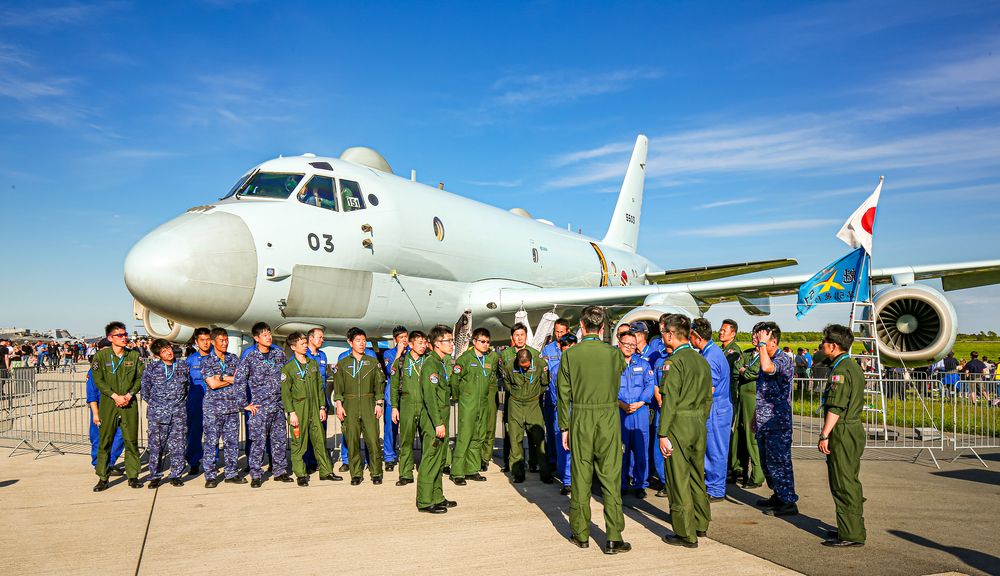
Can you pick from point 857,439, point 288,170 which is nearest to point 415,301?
point 288,170

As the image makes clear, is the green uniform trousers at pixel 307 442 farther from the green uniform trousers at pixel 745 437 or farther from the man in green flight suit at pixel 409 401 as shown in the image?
the green uniform trousers at pixel 745 437

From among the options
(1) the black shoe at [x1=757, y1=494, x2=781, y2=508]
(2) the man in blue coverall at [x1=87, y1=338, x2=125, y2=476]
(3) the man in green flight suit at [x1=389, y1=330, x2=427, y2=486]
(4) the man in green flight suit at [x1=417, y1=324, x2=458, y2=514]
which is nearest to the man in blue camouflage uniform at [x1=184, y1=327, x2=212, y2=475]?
(2) the man in blue coverall at [x1=87, y1=338, x2=125, y2=476]

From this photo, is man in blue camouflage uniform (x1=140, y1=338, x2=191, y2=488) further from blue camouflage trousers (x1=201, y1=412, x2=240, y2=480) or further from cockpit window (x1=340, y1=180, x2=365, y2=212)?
cockpit window (x1=340, y1=180, x2=365, y2=212)

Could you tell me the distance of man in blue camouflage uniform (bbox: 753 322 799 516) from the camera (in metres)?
6.60

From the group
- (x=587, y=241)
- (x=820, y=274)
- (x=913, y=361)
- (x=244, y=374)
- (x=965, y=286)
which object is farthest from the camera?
(x=587, y=241)

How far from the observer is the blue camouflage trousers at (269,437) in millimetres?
7895

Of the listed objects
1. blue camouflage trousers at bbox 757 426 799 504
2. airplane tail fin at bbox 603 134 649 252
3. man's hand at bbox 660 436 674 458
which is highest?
airplane tail fin at bbox 603 134 649 252

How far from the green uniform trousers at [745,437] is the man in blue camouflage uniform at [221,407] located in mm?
5947

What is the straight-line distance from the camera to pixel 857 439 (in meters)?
Result: 5.61

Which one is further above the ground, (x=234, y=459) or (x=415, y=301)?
(x=415, y=301)

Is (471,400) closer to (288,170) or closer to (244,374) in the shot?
(244,374)

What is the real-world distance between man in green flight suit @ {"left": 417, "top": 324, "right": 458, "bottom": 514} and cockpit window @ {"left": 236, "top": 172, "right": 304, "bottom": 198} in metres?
5.06

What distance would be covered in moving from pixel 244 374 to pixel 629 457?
4629mm

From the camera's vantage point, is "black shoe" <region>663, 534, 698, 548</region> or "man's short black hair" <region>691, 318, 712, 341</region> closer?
"black shoe" <region>663, 534, 698, 548</region>
